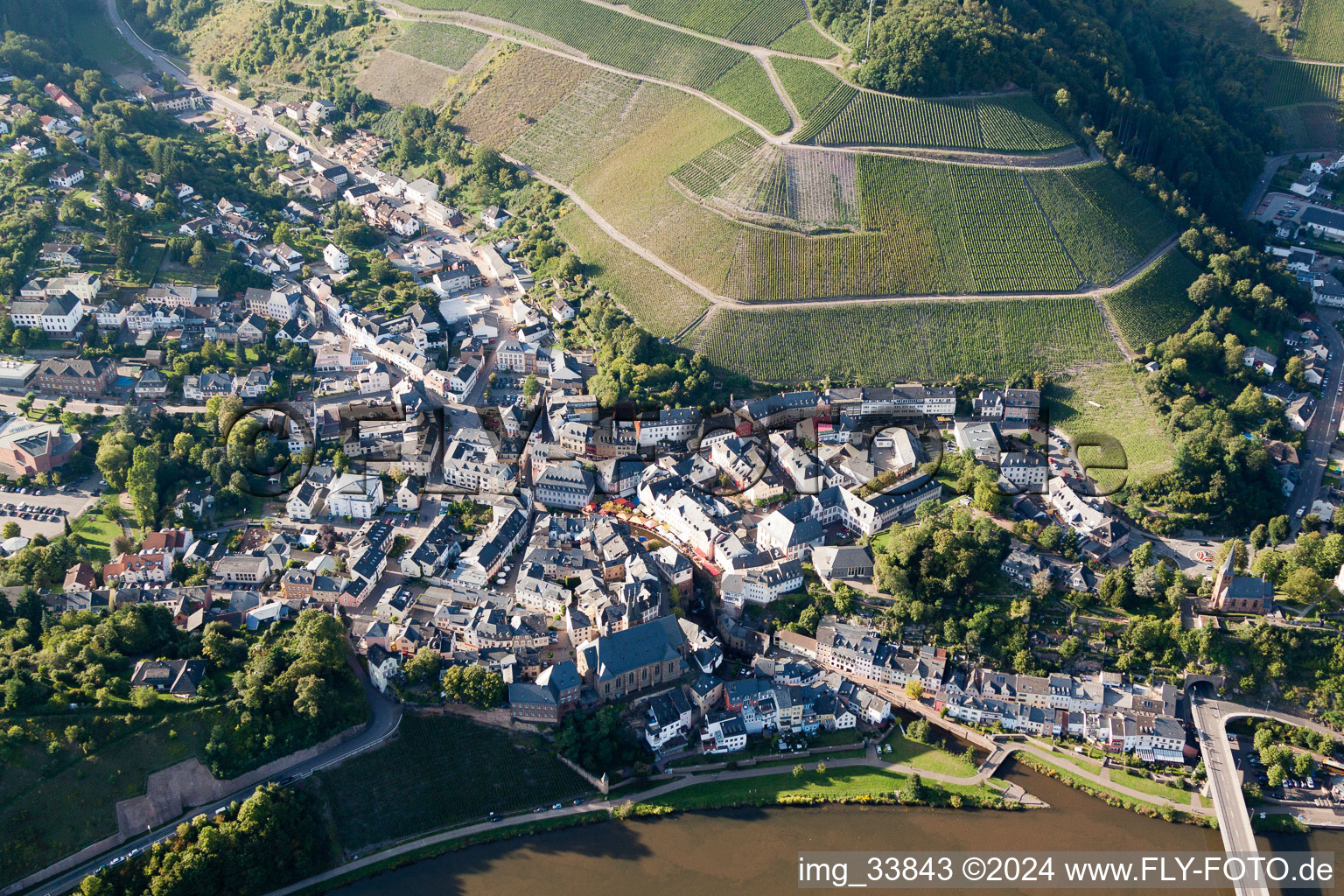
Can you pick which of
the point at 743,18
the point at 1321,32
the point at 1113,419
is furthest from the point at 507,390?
the point at 1321,32

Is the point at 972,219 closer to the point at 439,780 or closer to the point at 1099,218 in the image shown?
the point at 1099,218

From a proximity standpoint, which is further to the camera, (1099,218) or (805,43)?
(805,43)

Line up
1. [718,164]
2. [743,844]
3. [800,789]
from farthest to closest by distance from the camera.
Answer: [718,164], [800,789], [743,844]

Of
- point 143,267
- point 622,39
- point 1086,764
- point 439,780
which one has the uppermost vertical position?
point 622,39

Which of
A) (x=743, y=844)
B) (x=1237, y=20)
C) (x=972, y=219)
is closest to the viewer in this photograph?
(x=743, y=844)

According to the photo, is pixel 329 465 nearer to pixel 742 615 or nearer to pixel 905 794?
pixel 742 615

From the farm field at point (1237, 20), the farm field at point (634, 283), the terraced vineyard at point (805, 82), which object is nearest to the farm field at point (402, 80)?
the farm field at point (634, 283)

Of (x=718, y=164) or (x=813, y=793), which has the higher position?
(x=718, y=164)

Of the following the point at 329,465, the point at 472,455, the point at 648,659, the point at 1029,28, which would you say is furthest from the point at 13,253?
the point at 1029,28
